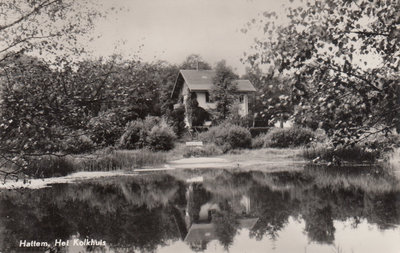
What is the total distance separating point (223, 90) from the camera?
143ft

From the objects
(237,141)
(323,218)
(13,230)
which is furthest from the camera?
(237,141)

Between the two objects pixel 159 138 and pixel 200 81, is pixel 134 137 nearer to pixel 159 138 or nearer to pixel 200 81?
pixel 159 138

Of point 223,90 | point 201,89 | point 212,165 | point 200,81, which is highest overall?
point 200,81

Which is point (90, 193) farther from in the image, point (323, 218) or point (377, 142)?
point (377, 142)

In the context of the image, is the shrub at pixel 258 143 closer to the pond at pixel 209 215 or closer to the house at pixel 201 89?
the pond at pixel 209 215

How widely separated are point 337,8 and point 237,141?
24.2 metres

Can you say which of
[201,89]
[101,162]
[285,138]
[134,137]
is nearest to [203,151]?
[134,137]

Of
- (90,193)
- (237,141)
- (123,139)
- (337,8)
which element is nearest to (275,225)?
(337,8)

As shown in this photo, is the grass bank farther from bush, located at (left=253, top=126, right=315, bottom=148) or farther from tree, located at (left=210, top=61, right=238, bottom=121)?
tree, located at (left=210, top=61, right=238, bottom=121)

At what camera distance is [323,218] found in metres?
→ 10.4

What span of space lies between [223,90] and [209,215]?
32.8 m

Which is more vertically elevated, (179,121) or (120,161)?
(179,121)

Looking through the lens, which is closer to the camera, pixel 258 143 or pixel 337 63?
pixel 337 63

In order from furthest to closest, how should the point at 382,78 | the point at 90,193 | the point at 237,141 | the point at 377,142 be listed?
the point at 237,141 < the point at 90,193 < the point at 377,142 < the point at 382,78
